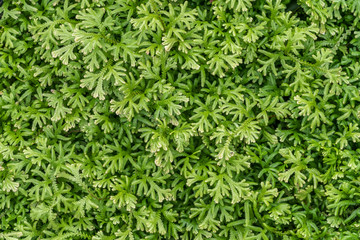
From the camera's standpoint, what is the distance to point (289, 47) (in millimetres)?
3279

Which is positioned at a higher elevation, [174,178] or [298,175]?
[298,175]

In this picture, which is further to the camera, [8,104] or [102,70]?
[8,104]

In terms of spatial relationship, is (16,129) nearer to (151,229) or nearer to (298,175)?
(151,229)

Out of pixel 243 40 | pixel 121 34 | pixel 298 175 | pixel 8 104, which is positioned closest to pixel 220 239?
pixel 298 175

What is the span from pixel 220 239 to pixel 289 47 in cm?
178

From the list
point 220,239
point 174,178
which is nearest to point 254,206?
point 220,239

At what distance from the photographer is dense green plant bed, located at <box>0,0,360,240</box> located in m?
3.22

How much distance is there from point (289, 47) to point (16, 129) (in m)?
2.59

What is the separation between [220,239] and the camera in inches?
131

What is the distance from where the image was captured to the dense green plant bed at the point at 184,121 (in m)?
3.22

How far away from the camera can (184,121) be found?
3336 mm

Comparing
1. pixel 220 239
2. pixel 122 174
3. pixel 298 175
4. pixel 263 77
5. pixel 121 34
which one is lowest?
pixel 220 239

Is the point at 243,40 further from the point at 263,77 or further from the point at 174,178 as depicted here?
the point at 174,178

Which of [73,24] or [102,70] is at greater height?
[73,24]
